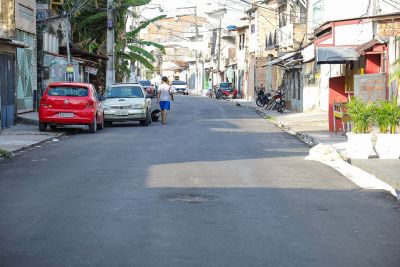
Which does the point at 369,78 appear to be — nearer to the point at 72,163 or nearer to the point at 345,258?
the point at 72,163

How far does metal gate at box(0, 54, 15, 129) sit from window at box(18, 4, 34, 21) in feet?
13.8

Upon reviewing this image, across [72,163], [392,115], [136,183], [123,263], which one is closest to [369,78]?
[392,115]

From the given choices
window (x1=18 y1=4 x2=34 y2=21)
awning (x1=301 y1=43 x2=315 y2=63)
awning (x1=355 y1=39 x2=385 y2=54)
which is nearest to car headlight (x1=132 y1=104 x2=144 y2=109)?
window (x1=18 y1=4 x2=34 y2=21)

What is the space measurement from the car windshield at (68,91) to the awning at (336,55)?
7.79 m

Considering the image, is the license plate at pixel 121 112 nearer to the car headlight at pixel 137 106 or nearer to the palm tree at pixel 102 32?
the car headlight at pixel 137 106

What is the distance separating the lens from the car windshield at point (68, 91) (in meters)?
26.3

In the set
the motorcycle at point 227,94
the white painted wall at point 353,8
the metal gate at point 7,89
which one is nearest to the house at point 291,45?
the white painted wall at point 353,8

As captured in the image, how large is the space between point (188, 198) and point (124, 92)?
20.9 m

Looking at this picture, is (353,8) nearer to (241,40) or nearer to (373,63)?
Result: (373,63)

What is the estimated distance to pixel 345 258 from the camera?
7.39 meters

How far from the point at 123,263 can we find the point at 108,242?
3.15ft

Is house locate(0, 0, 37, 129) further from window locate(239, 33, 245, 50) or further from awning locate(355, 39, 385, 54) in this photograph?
window locate(239, 33, 245, 50)

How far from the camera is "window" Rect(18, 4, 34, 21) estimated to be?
109ft

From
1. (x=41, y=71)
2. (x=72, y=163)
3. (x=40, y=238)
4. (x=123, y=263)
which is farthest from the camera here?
(x=41, y=71)
